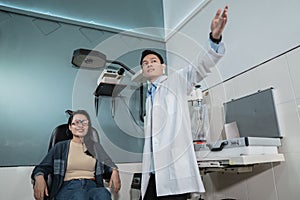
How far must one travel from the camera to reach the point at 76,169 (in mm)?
1456

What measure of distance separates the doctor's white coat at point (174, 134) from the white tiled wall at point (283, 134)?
1.49 feet

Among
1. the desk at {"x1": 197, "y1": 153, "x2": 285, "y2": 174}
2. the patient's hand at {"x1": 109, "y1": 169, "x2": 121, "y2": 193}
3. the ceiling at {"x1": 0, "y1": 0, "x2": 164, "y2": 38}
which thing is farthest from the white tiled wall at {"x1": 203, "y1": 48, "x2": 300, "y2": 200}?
the ceiling at {"x1": 0, "y1": 0, "x2": 164, "y2": 38}

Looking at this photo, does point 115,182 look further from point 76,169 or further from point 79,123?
point 79,123

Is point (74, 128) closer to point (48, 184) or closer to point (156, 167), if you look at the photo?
point (48, 184)

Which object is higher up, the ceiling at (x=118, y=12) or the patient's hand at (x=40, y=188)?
the ceiling at (x=118, y=12)

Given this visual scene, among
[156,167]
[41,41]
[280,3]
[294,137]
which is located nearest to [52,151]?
[156,167]

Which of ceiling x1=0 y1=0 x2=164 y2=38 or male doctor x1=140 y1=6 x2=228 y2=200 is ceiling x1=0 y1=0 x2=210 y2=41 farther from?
male doctor x1=140 y1=6 x2=228 y2=200

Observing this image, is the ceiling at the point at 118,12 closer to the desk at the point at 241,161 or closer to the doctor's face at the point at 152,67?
the doctor's face at the point at 152,67

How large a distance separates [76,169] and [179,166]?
2.20ft

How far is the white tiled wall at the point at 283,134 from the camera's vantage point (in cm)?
123

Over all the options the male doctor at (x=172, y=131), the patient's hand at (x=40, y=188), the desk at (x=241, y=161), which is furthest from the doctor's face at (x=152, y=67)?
the patient's hand at (x=40, y=188)

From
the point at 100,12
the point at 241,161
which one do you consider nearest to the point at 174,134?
the point at 241,161

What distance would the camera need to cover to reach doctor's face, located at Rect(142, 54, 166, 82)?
4.32ft

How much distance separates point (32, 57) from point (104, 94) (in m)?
0.62
